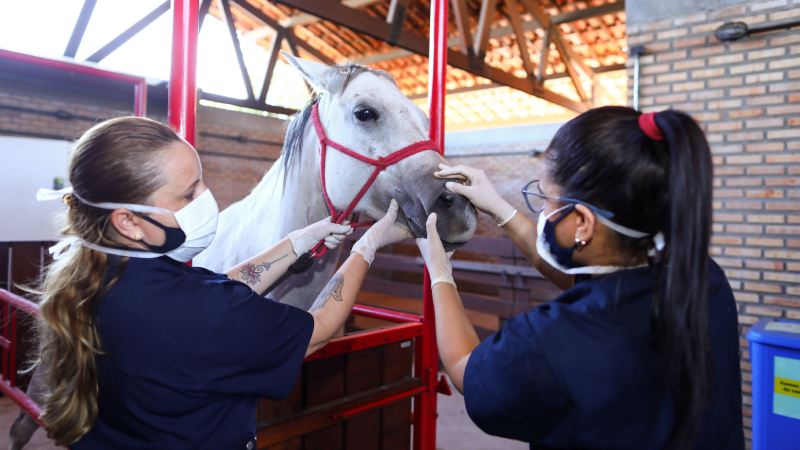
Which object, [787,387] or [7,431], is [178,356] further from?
[7,431]

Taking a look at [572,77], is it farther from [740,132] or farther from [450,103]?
[740,132]

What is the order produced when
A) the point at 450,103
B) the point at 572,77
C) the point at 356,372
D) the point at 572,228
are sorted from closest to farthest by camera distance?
the point at 572,228 < the point at 356,372 < the point at 572,77 < the point at 450,103

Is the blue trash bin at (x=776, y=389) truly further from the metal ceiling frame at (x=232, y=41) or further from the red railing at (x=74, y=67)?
the metal ceiling frame at (x=232, y=41)

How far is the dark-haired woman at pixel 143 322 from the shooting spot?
88cm

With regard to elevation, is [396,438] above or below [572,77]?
below

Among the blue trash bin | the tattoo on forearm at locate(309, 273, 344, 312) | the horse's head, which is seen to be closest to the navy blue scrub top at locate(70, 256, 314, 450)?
the tattoo on forearm at locate(309, 273, 344, 312)

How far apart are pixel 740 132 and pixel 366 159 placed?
3.43m

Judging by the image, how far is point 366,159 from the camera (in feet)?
5.27

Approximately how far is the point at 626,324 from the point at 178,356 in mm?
868

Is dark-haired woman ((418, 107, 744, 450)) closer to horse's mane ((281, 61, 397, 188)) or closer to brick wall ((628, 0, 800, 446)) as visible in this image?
horse's mane ((281, 61, 397, 188))

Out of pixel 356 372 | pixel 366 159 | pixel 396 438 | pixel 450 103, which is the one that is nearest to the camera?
pixel 366 159

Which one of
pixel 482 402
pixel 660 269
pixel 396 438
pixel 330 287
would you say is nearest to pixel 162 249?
pixel 330 287

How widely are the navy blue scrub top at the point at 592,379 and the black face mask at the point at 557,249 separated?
11cm

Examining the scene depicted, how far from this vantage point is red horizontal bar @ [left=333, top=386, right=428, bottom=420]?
169 centimetres
